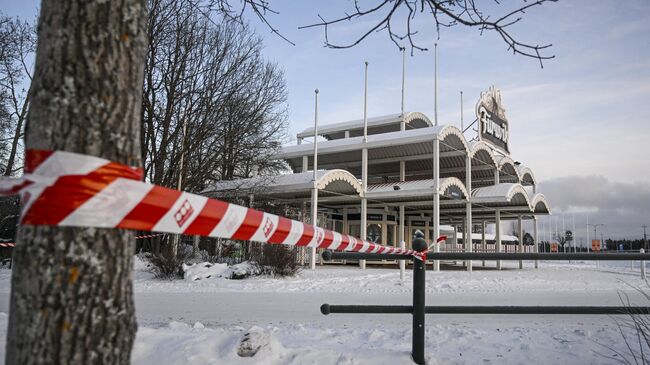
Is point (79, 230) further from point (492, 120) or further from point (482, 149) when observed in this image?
point (492, 120)

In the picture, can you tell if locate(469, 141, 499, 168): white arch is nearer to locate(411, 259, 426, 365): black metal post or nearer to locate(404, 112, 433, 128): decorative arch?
locate(404, 112, 433, 128): decorative arch

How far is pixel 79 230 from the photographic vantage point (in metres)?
1.62

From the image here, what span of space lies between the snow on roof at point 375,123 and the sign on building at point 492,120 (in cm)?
501

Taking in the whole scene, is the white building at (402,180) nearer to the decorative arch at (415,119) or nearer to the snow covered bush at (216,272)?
the decorative arch at (415,119)

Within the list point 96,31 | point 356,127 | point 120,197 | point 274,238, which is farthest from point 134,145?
point 356,127

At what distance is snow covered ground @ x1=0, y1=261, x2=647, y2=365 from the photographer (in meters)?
3.98

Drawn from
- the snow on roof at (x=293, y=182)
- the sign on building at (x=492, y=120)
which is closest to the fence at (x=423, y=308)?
the snow on roof at (x=293, y=182)

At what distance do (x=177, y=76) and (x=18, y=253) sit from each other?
2075 centimetres

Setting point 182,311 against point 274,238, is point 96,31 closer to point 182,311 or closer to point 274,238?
point 274,238

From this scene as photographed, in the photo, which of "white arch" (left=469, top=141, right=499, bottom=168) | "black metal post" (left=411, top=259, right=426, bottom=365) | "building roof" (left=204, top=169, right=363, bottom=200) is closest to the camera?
"black metal post" (left=411, top=259, right=426, bottom=365)

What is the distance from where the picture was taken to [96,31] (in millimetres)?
1726

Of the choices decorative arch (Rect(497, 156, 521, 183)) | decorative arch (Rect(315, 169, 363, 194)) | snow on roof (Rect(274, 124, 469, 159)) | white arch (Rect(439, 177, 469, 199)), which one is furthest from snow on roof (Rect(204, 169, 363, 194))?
decorative arch (Rect(497, 156, 521, 183))

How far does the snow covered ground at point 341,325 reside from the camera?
13.1 feet

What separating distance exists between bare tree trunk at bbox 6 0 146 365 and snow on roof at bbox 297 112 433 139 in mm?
28830
